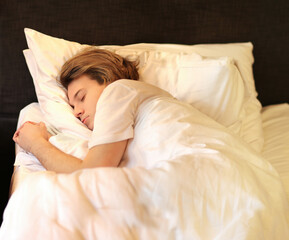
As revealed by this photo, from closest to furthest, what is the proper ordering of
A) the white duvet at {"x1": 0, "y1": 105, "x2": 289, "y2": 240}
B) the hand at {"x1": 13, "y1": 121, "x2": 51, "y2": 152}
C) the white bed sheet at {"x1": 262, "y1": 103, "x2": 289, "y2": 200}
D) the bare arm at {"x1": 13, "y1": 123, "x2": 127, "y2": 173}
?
the white duvet at {"x1": 0, "y1": 105, "x2": 289, "y2": 240}, the bare arm at {"x1": 13, "y1": 123, "x2": 127, "y2": 173}, the hand at {"x1": 13, "y1": 121, "x2": 51, "y2": 152}, the white bed sheet at {"x1": 262, "y1": 103, "x2": 289, "y2": 200}

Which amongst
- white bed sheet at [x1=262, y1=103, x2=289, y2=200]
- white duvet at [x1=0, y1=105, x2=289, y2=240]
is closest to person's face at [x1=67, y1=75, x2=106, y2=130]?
white duvet at [x1=0, y1=105, x2=289, y2=240]

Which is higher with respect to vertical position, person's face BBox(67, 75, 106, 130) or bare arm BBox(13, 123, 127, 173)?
person's face BBox(67, 75, 106, 130)

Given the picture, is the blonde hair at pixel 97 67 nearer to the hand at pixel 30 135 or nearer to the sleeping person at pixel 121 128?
the sleeping person at pixel 121 128

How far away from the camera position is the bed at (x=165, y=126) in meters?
0.77

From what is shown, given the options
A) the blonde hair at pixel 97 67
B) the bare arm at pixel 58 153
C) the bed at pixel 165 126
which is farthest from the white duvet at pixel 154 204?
the blonde hair at pixel 97 67

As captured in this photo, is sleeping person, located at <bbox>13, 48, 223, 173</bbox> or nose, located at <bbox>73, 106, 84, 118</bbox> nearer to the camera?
sleeping person, located at <bbox>13, 48, 223, 173</bbox>

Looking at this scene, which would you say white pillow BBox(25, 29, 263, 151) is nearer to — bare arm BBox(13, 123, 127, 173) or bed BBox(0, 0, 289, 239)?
bed BBox(0, 0, 289, 239)

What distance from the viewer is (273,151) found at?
4.73 feet

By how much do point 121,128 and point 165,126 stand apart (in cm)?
13

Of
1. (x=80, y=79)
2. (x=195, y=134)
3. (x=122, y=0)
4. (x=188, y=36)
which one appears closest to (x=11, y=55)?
(x=80, y=79)

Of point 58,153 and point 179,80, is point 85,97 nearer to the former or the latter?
point 58,153

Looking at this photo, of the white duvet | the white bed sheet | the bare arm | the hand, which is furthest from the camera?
the white bed sheet

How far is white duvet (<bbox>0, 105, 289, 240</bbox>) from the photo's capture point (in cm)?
74

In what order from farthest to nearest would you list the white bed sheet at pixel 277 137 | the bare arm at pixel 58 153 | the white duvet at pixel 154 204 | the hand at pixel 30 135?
the white bed sheet at pixel 277 137 → the hand at pixel 30 135 → the bare arm at pixel 58 153 → the white duvet at pixel 154 204
